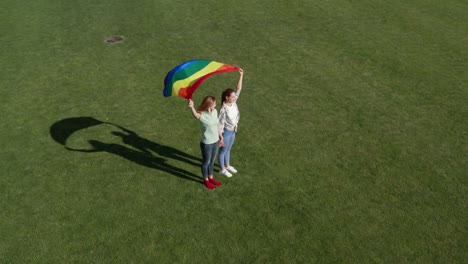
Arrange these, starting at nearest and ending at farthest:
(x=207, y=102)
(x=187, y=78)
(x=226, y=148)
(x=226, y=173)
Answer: (x=207, y=102) → (x=187, y=78) → (x=226, y=148) → (x=226, y=173)

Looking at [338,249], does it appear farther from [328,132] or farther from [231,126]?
[328,132]

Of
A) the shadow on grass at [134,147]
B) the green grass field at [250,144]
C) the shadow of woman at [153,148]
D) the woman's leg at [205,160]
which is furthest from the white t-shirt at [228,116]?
the shadow of woman at [153,148]

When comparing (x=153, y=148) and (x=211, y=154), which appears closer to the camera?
(x=211, y=154)

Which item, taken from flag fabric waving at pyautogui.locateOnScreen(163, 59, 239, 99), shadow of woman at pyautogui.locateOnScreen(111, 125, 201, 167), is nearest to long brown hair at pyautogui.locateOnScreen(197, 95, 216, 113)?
flag fabric waving at pyautogui.locateOnScreen(163, 59, 239, 99)

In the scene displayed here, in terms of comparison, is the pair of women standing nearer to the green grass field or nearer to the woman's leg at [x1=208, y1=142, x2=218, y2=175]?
the woman's leg at [x1=208, y1=142, x2=218, y2=175]

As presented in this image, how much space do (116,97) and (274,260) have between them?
683cm

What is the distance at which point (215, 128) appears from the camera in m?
7.08

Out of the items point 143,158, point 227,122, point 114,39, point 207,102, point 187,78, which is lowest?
point 143,158

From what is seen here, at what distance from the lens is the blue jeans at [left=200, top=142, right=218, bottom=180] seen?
7211 mm

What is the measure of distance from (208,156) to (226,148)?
55 centimetres

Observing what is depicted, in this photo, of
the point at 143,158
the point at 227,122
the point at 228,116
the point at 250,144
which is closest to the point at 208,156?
the point at 227,122

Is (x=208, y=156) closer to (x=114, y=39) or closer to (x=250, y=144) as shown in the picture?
(x=250, y=144)

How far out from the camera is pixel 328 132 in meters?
9.32

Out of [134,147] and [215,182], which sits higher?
[215,182]
